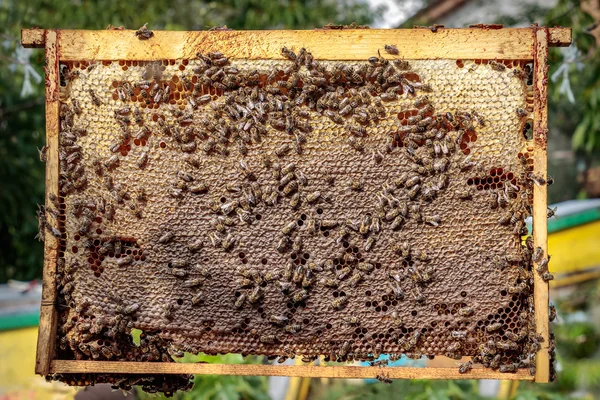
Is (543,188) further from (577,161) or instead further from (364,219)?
→ (577,161)

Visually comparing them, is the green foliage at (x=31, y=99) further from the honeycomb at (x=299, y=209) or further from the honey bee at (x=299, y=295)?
the honey bee at (x=299, y=295)

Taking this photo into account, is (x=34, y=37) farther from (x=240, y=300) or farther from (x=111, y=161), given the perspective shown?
(x=240, y=300)

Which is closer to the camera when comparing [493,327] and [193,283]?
[493,327]

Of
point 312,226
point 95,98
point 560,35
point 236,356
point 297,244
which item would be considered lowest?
point 236,356

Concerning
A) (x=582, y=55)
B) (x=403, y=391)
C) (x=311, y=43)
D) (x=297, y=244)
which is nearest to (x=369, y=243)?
(x=297, y=244)

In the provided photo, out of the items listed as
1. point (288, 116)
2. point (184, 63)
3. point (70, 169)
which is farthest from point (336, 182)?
point (70, 169)

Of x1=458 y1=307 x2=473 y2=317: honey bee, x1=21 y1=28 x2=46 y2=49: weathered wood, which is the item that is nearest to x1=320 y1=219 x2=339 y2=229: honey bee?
x1=458 y1=307 x2=473 y2=317: honey bee

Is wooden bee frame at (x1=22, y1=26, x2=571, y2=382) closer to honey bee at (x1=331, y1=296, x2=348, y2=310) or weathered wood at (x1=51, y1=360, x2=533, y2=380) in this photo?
weathered wood at (x1=51, y1=360, x2=533, y2=380)
